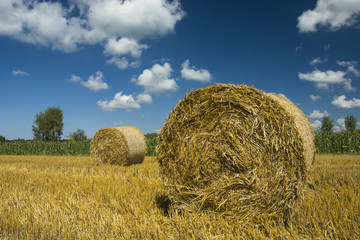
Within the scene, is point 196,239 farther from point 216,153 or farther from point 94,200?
point 94,200

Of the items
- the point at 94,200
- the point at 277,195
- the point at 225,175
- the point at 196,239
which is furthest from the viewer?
the point at 94,200

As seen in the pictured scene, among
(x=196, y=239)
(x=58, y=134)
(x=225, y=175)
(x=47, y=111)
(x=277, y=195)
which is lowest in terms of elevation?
(x=196, y=239)

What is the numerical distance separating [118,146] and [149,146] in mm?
9065

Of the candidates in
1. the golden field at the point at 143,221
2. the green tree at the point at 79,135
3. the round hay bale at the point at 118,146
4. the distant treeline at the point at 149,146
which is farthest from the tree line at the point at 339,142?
the green tree at the point at 79,135

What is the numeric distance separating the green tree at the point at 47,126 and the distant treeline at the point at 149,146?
34.8 meters

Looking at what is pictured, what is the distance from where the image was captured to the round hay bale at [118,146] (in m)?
11.1

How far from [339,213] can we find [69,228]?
379 centimetres

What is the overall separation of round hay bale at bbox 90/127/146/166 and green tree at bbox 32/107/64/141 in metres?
57.3

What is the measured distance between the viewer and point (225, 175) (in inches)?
156

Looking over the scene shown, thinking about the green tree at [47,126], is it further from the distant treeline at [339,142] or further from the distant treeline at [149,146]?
the distant treeline at [339,142]

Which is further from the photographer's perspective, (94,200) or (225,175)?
(94,200)

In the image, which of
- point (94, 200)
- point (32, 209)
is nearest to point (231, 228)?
point (94, 200)

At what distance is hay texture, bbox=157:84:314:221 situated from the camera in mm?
3684

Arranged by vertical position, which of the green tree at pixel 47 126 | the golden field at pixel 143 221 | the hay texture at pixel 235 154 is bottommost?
the golden field at pixel 143 221
